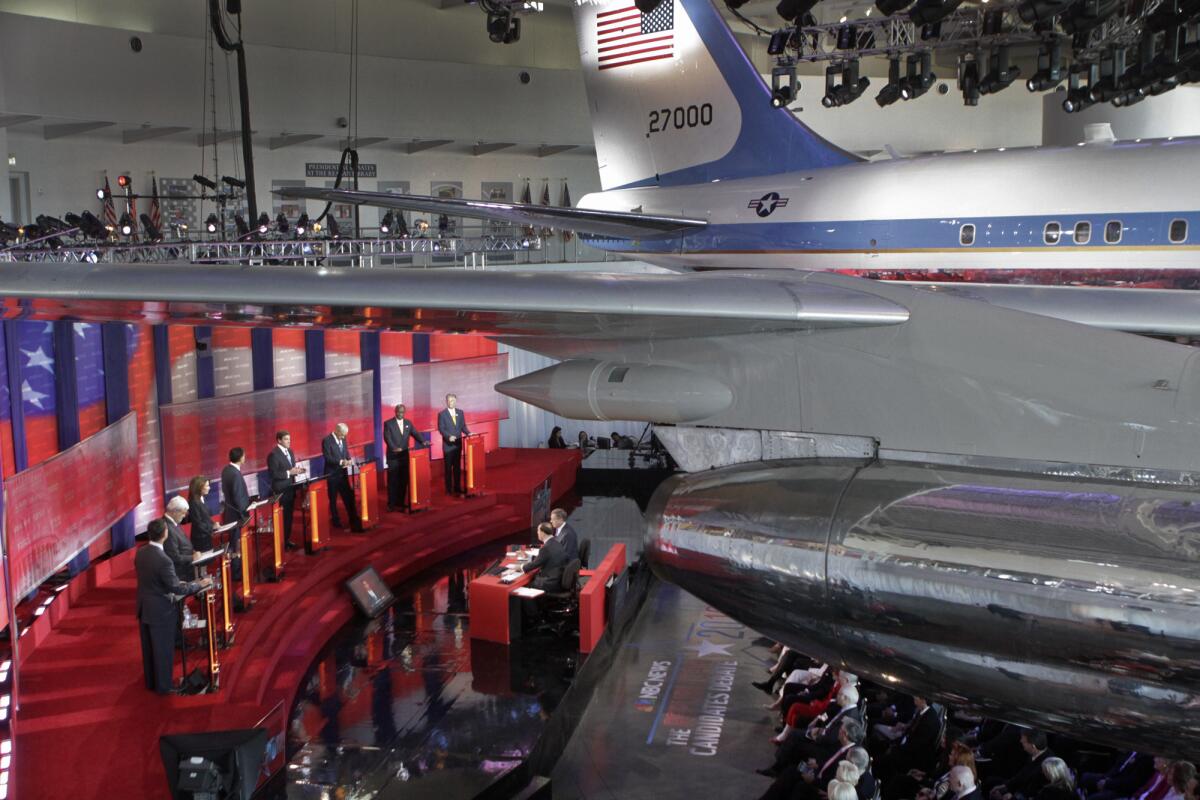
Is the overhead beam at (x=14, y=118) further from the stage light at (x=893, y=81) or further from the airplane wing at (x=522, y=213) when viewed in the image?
the stage light at (x=893, y=81)

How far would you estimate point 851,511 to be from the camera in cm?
278

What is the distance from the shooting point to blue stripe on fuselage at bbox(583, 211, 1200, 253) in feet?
30.0

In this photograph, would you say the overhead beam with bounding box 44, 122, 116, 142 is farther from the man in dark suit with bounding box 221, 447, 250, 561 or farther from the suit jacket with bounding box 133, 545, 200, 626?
the suit jacket with bounding box 133, 545, 200, 626

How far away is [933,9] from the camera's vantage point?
29.2 ft

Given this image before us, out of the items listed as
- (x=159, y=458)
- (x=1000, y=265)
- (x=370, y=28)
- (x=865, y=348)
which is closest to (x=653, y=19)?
(x=1000, y=265)

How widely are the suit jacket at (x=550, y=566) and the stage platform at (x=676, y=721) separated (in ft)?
3.15

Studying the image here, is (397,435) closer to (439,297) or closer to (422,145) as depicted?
(439,297)

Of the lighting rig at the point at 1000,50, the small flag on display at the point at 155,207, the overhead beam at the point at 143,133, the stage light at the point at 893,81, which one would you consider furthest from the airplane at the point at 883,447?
the overhead beam at the point at 143,133

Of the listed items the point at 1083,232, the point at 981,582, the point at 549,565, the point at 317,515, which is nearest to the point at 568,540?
the point at 549,565

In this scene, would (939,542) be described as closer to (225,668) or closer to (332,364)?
(225,668)

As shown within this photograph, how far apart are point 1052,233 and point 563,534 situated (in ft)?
18.0

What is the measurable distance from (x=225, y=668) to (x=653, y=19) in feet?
30.0

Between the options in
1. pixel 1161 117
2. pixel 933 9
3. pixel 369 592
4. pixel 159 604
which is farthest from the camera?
pixel 1161 117

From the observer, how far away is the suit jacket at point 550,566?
9.99 m
